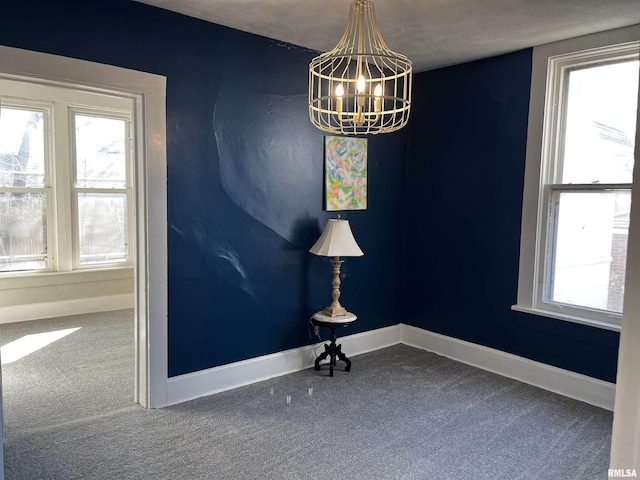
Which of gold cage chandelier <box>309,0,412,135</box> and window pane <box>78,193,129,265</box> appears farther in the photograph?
window pane <box>78,193,129,265</box>

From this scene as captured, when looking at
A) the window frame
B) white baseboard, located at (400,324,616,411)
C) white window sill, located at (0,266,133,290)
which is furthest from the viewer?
the window frame

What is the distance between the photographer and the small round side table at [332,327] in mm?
3400

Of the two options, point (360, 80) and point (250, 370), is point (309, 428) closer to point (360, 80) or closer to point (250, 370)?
point (250, 370)

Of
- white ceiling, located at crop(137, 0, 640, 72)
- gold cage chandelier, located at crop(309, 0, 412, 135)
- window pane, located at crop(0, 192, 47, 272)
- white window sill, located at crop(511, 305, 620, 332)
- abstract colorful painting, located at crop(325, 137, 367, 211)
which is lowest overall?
white window sill, located at crop(511, 305, 620, 332)

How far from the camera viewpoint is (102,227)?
17.7ft

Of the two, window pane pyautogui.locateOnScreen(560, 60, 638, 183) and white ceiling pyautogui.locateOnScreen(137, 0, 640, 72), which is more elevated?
white ceiling pyautogui.locateOnScreen(137, 0, 640, 72)

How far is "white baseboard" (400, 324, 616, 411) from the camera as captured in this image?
3074 mm

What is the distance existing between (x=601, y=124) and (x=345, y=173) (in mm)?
1736

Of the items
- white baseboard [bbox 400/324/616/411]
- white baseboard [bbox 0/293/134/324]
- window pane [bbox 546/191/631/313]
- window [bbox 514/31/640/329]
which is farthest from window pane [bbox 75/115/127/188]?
window pane [bbox 546/191/631/313]

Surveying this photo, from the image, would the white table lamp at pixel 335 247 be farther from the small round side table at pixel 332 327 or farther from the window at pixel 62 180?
the window at pixel 62 180

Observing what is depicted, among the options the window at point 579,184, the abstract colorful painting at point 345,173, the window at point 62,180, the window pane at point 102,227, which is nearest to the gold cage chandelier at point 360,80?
the abstract colorful painting at point 345,173

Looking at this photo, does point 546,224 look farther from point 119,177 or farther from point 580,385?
point 119,177

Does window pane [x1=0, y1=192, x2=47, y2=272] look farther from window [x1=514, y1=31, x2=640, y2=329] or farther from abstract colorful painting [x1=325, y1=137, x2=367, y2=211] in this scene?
window [x1=514, y1=31, x2=640, y2=329]

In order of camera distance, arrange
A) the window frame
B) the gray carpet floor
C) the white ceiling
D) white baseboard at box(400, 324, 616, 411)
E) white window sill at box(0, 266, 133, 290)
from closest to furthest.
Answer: the gray carpet floor
the white ceiling
white baseboard at box(400, 324, 616, 411)
white window sill at box(0, 266, 133, 290)
the window frame
